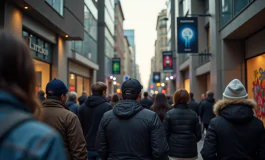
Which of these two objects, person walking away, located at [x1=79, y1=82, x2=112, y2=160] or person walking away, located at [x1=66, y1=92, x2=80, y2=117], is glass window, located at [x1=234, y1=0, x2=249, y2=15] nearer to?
person walking away, located at [x1=66, y1=92, x2=80, y2=117]

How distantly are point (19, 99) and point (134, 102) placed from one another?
281 cm

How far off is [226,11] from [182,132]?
37.4ft

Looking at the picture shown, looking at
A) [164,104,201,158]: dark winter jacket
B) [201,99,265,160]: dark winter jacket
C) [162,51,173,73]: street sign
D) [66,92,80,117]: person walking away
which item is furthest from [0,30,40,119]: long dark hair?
[162,51,173,73]: street sign

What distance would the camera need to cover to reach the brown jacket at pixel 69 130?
3789 mm

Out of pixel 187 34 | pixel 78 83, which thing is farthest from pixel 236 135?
pixel 78 83

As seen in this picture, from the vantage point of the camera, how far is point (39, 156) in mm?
1188

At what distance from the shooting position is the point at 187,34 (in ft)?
64.2

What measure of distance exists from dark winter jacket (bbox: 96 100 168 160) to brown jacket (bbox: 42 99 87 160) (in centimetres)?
39

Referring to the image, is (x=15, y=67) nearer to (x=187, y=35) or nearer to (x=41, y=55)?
(x=41, y=55)

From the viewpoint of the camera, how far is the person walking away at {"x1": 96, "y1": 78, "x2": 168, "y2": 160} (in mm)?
3899

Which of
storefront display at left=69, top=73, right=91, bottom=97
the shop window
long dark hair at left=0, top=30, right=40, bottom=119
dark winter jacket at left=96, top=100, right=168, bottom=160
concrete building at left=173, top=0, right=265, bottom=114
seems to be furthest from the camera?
storefront display at left=69, top=73, right=91, bottom=97

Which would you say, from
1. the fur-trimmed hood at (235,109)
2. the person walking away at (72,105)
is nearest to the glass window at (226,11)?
the person walking away at (72,105)

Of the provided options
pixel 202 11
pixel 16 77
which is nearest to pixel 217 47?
pixel 202 11

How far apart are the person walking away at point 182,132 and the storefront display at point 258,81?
25.2 feet
